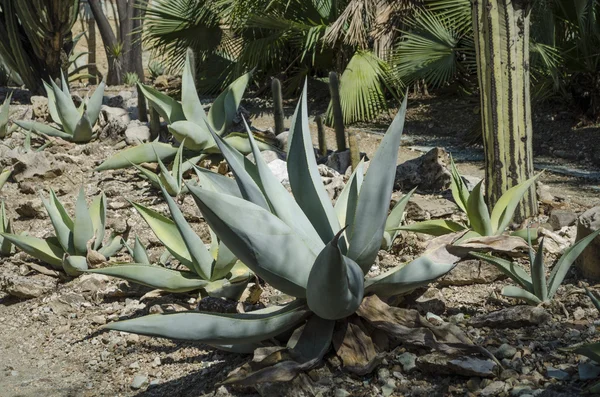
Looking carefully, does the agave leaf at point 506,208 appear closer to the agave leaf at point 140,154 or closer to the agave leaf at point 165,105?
the agave leaf at point 140,154

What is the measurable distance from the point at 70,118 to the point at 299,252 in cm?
445

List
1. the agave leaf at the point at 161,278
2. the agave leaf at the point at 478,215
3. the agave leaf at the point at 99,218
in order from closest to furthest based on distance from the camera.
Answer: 1. the agave leaf at the point at 161,278
2. the agave leaf at the point at 478,215
3. the agave leaf at the point at 99,218

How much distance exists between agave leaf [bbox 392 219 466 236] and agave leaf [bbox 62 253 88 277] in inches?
62.9

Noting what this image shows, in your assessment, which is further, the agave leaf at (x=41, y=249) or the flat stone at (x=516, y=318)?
the agave leaf at (x=41, y=249)

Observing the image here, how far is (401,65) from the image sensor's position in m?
7.80

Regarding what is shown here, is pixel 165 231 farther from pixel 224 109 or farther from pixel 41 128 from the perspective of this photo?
pixel 41 128

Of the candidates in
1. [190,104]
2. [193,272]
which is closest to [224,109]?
[190,104]

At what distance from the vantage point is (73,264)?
392 centimetres

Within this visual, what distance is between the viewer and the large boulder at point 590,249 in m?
3.05

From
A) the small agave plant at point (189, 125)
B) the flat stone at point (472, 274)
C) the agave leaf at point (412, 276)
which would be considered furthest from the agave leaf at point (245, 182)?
the small agave plant at point (189, 125)

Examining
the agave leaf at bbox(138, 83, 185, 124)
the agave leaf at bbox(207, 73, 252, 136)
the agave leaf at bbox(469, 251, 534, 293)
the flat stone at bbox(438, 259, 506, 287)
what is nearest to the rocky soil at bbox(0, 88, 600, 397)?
the flat stone at bbox(438, 259, 506, 287)

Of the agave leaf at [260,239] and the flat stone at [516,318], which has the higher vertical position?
the agave leaf at [260,239]

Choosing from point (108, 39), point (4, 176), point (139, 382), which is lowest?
point (139, 382)

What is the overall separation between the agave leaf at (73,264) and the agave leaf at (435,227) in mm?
1599
